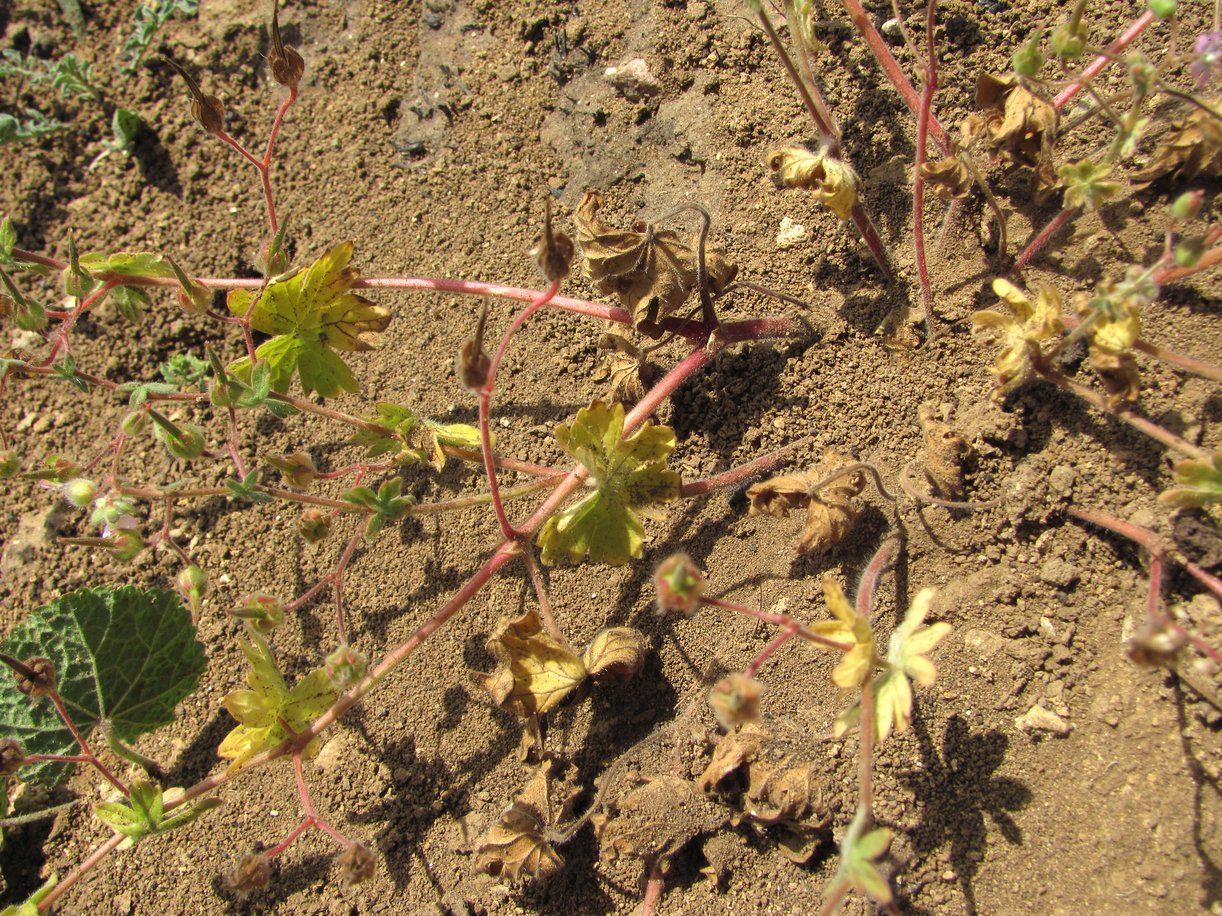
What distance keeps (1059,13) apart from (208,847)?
110 inches

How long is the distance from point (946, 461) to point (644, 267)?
0.76 meters

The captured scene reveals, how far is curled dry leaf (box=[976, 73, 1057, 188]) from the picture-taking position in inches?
71.7

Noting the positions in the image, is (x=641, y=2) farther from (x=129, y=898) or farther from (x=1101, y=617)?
(x=129, y=898)

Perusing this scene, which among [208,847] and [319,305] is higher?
[319,305]

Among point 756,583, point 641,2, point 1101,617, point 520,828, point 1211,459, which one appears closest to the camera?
point 1211,459

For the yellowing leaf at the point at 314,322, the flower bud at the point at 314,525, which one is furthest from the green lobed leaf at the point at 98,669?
the yellowing leaf at the point at 314,322

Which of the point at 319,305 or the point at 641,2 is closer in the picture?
the point at 319,305

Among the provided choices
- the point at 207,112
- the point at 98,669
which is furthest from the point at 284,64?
the point at 98,669

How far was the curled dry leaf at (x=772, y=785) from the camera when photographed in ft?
5.55

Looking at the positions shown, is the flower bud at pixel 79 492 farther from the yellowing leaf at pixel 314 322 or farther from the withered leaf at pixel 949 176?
the withered leaf at pixel 949 176

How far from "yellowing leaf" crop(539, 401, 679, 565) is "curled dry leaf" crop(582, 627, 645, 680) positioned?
0.16 m

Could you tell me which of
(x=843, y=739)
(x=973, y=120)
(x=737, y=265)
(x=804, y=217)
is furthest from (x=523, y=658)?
(x=973, y=120)

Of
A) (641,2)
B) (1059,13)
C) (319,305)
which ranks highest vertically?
(641,2)

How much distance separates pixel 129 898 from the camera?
6.73 ft
